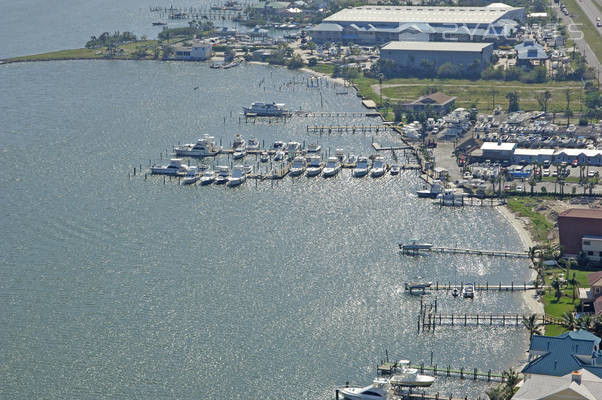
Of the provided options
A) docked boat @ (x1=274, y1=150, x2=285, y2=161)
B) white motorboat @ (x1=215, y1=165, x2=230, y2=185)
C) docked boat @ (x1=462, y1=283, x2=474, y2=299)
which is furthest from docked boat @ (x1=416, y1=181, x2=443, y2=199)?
docked boat @ (x1=462, y1=283, x2=474, y2=299)

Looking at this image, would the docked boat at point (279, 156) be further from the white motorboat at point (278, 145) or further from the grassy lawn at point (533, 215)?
the grassy lawn at point (533, 215)

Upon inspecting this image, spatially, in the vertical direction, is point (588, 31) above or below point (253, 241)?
above

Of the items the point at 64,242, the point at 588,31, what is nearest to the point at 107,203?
the point at 64,242

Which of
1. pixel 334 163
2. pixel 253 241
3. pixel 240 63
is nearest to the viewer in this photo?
pixel 253 241

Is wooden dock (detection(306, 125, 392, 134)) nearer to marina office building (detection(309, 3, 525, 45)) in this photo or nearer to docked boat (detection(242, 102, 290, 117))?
docked boat (detection(242, 102, 290, 117))

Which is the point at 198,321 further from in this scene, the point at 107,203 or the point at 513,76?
the point at 513,76

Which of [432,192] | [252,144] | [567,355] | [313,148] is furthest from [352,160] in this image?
[567,355]

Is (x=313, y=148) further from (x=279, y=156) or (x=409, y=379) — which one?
(x=409, y=379)
